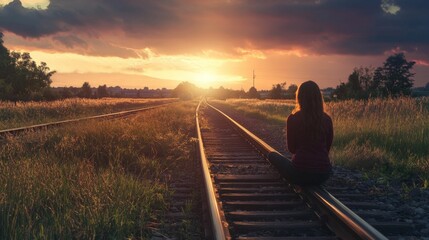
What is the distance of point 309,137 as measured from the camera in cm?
573

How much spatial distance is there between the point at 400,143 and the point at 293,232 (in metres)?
6.73

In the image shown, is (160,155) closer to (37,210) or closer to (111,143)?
(111,143)

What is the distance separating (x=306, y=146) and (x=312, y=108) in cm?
56

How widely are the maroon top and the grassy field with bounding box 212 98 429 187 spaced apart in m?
2.24

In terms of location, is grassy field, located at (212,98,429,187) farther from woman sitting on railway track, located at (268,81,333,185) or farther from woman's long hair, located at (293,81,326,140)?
woman's long hair, located at (293,81,326,140)

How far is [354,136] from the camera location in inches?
468

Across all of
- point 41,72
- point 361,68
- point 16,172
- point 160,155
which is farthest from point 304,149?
point 41,72

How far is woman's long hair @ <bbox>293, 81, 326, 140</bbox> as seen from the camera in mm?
5629

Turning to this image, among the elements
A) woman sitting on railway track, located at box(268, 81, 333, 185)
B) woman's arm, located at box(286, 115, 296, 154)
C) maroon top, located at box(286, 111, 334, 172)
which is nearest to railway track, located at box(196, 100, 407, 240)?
woman sitting on railway track, located at box(268, 81, 333, 185)

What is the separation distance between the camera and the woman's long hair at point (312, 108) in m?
5.63

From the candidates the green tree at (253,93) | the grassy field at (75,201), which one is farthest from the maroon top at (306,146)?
the green tree at (253,93)

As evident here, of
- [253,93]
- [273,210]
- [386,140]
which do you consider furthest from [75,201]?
[253,93]

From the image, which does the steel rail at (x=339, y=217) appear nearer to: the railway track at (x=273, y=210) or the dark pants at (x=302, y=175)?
the railway track at (x=273, y=210)

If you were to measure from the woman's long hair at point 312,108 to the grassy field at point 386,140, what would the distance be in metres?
2.50
